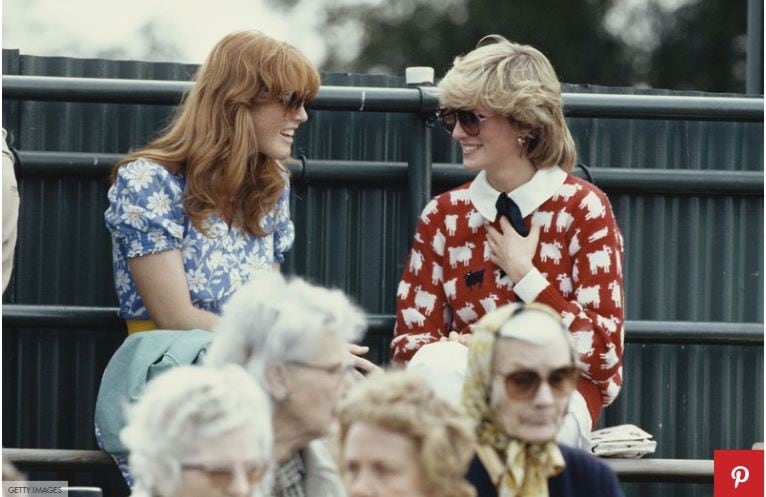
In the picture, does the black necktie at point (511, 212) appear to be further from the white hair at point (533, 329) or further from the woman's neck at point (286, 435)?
the woman's neck at point (286, 435)

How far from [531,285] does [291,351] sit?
1497 mm

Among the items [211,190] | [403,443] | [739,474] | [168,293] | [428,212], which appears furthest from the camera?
[739,474]

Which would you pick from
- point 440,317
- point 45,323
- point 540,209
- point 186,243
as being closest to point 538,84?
point 540,209

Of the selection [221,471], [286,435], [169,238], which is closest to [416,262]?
[169,238]

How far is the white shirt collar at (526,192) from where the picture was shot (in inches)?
226

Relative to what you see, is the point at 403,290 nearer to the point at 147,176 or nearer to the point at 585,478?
the point at 147,176

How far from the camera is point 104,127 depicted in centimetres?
612

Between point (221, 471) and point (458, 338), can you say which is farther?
point (458, 338)

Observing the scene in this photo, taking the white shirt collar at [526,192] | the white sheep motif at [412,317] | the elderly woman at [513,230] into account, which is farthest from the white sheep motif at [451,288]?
the white shirt collar at [526,192]

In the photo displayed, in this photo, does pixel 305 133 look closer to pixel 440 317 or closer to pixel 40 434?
pixel 440 317

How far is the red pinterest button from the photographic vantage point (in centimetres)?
586

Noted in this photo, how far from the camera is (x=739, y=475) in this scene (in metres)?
5.95

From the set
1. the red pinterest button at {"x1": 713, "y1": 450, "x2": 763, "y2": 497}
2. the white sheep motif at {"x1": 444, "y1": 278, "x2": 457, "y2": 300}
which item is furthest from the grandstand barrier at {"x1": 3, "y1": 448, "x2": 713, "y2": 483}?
the white sheep motif at {"x1": 444, "y1": 278, "x2": 457, "y2": 300}

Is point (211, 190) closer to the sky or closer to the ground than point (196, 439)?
closer to the sky
